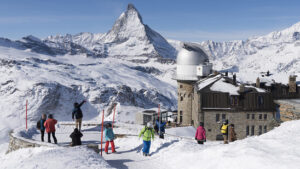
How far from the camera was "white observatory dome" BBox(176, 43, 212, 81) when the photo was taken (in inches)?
1654

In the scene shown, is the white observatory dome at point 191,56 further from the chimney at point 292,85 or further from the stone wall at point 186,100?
the chimney at point 292,85

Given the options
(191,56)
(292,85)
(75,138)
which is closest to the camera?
(75,138)

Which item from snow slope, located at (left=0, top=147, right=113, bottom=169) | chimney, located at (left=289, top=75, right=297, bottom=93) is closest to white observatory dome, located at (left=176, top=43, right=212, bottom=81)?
chimney, located at (left=289, top=75, right=297, bottom=93)

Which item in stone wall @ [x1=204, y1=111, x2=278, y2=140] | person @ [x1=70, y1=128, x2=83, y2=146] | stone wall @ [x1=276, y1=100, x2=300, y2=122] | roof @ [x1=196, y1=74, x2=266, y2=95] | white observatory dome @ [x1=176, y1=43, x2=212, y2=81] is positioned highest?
white observatory dome @ [x1=176, y1=43, x2=212, y2=81]

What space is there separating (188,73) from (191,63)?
157 centimetres

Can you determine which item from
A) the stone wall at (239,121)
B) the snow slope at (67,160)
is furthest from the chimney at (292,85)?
the snow slope at (67,160)

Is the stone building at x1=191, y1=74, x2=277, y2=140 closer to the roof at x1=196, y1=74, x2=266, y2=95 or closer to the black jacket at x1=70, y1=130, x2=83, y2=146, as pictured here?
the roof at x1=196, y1=74, x2=266, y2=95

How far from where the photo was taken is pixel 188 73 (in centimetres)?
4225

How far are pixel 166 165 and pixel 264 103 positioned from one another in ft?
85.2

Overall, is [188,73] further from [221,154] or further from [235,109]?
[221,154]

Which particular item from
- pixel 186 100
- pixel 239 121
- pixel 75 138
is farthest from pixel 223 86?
pixel 75 138

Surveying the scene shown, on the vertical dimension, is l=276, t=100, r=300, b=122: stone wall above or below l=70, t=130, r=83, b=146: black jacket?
above

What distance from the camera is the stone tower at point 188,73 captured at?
4200 cm

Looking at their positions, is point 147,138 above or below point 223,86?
below
